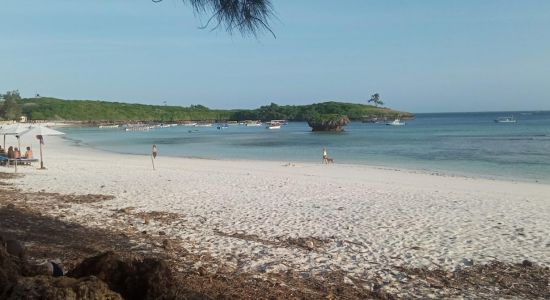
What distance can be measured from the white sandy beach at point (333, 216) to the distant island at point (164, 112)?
427 ft

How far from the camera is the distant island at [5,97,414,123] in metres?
149

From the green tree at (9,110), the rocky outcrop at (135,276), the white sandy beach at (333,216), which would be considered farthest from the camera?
the green tree at (9,110)

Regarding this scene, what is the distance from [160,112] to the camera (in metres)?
178

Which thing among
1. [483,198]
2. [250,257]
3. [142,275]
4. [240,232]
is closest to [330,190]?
[483,198]

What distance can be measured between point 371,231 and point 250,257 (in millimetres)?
2726

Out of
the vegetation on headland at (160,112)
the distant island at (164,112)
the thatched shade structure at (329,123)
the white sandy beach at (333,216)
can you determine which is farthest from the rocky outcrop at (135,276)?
the distant island at (164,112)

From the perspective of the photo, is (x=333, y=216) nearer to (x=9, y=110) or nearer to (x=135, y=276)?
(x=135, y=276)

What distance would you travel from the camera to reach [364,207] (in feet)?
35.7

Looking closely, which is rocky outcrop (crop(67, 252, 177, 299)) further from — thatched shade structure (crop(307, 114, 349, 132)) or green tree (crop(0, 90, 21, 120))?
green tree (crop(0, 90, 21, 120))

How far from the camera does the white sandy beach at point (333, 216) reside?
6578 mm

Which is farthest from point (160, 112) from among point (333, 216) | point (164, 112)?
point (333, 216)

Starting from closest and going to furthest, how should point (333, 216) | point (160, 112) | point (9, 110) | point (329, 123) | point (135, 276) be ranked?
point (135, 276) < point (333, 216) < point (329, 123) < point (9, 110) < point (160, 112)

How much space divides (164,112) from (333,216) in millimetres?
174147

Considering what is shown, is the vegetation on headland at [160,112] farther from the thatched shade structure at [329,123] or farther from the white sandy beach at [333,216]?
the white sandy beach at [333,216]
